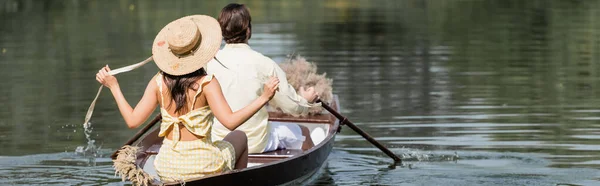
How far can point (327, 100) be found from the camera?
40.3 ft

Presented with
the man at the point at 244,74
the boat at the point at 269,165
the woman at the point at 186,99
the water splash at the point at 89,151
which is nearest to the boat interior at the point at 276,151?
the boat at the point at 269,165

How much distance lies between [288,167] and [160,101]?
5.91 feet

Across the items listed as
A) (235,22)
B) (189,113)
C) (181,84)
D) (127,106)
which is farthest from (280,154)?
(127,106)

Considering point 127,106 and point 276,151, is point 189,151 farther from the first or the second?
point 276,151

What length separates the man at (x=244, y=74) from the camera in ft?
29.2

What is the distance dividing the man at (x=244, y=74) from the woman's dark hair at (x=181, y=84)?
1249 mm

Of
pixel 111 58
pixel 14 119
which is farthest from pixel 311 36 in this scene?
pixel 14 119

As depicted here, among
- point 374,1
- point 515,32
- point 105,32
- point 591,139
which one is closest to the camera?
point 591,139

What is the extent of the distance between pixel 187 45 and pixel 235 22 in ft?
4.62

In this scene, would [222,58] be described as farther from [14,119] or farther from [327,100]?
[14,119]

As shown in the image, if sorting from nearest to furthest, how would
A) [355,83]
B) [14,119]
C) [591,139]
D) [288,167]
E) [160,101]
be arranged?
[160,101]
[288,167]
[591,139]
[14,119]
[355,83]

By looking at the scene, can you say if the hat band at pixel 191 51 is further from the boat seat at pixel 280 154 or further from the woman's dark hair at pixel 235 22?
the boat seat at pixel 280 154

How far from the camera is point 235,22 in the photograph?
29.1ft

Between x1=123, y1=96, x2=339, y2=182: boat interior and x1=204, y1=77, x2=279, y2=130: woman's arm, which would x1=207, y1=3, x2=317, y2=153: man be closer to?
x1=123, y1=96, x2=339, y2=182: boat interior
